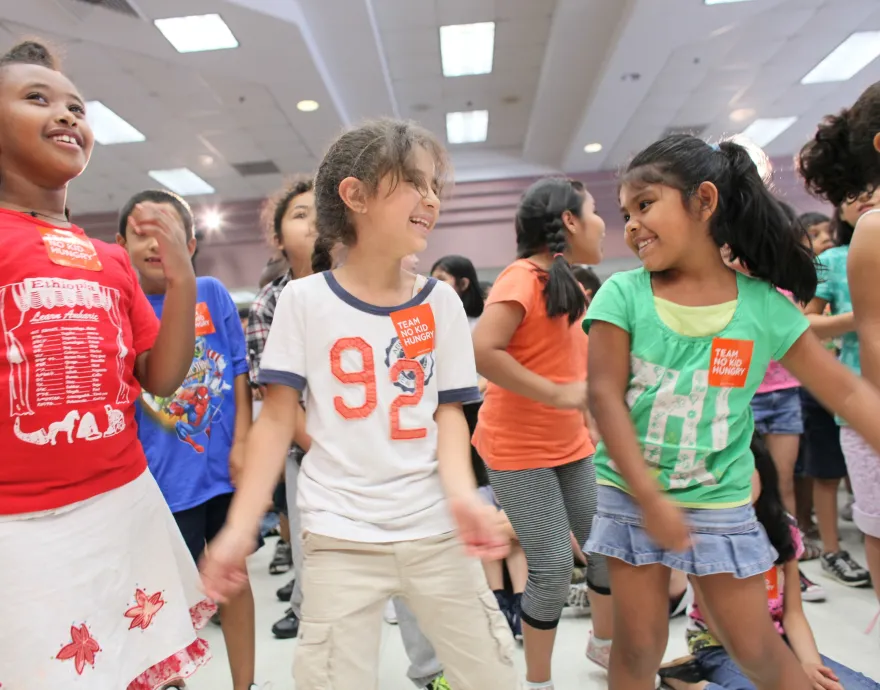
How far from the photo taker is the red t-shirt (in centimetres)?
107

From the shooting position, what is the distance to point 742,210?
1293 mm

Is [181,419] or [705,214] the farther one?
[181,419]

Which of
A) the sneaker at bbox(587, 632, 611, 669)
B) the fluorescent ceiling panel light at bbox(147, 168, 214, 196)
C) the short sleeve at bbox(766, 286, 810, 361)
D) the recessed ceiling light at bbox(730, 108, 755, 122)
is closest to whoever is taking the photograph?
the short sleeve at bbox(766, 286, 810, 361)

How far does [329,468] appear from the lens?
3.60 feet

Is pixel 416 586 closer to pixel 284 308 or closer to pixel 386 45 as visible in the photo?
pixel 284 308

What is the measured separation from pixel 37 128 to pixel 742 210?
1.35 meters

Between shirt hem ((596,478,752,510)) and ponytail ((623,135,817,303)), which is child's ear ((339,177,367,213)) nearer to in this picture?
ponytail ((623,135,817,303))

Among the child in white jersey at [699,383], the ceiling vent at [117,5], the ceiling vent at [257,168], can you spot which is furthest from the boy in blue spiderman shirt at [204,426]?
the ceiling vent at [257,168]

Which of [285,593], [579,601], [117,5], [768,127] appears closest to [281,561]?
[285,593]

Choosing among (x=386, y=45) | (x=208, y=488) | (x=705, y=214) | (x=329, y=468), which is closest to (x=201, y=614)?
(x=208, y=488)

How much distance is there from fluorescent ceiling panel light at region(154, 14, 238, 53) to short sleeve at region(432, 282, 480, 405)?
15.5 feet

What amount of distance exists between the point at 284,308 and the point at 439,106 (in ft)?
22.2

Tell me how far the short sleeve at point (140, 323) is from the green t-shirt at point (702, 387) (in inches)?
36.2

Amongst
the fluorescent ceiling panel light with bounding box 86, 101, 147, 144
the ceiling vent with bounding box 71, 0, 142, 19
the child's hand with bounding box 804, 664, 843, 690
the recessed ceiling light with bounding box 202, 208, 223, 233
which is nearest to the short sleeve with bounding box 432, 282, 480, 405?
the child's hand with bounding box 804, 664, 843, 690
